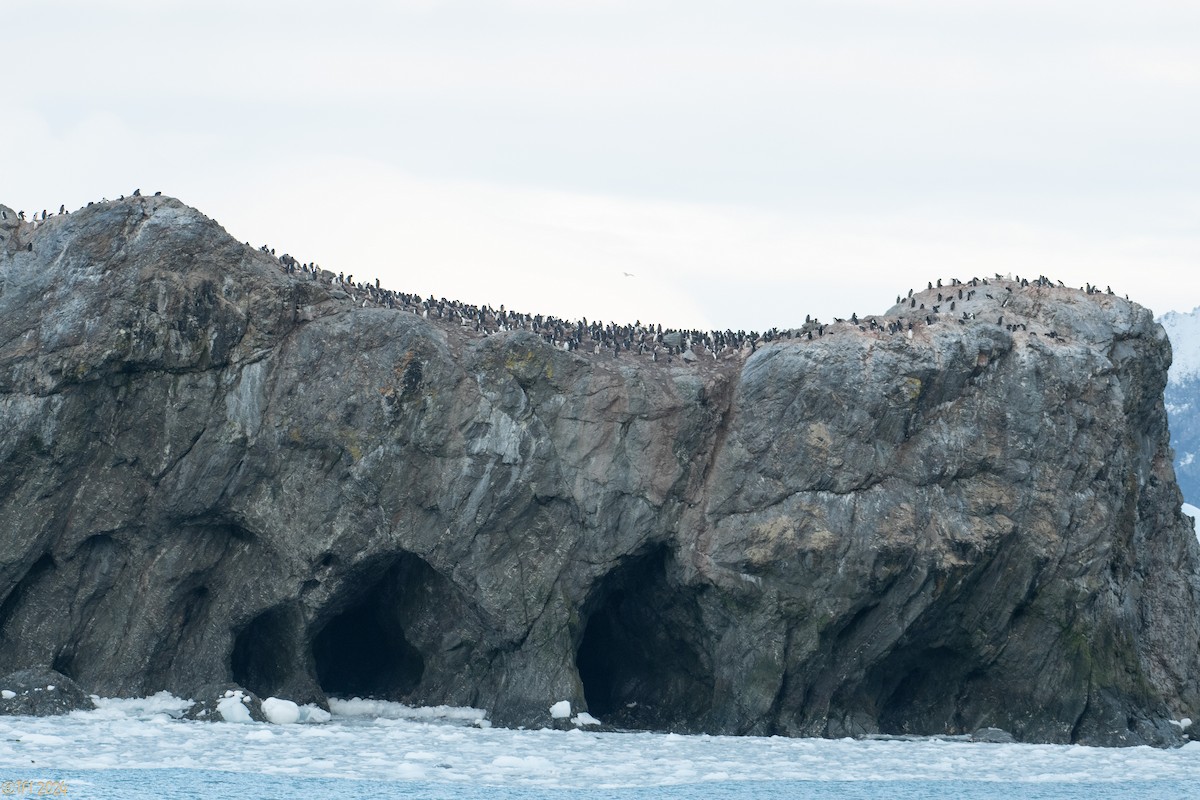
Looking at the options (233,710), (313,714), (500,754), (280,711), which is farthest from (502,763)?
(313,714)

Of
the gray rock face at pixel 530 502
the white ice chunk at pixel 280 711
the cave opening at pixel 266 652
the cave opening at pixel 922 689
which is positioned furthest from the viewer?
the cave opening at pixel 922 689

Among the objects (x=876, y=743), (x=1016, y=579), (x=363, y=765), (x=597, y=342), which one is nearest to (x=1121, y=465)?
(x=1016, y=579)

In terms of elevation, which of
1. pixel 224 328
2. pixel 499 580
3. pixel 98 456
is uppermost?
pixel 224 328

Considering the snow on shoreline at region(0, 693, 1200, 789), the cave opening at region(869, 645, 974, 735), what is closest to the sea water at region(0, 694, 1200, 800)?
the snow on shoreline at region(0, 693, 1200, 789)

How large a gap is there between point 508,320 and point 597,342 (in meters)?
3.31

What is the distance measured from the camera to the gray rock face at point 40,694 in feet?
160

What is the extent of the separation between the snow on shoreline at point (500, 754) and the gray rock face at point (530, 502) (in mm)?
2810

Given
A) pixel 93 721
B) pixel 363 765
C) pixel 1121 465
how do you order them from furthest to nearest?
pixel 1121 465 → pixel 93 721 → pixel 363 765

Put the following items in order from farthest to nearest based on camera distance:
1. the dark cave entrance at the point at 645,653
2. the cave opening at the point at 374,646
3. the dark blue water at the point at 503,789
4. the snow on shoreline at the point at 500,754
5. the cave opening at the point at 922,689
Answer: the cave opening at the point at 374,646
the cave opening at the point at 922,689
the dark cave entrance at the point at 645,653
the snow on shoreline at the point at 500,754
the dark blue water at the point at 503,789

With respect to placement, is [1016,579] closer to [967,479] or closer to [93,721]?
[967,479]

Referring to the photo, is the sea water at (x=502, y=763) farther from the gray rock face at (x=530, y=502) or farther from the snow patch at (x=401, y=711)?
the gray rock face at (x=530, y=502)

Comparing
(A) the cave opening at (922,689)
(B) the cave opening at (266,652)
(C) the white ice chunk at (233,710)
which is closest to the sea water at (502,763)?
(C) the white ice chunk at (233,710)

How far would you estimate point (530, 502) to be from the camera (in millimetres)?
54594

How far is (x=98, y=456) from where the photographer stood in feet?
176
